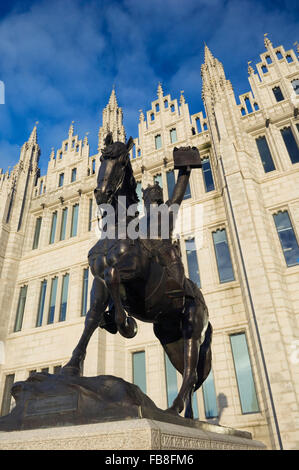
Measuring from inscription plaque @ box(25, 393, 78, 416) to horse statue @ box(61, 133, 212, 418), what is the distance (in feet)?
1.07

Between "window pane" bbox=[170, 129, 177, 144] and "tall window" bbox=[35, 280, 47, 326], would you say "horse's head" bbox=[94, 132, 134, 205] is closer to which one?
"tall window" bbox=[35, 280, 47, 326]

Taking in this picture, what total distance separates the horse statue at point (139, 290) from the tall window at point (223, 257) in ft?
31.7

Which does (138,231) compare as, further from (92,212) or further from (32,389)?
(92,212)

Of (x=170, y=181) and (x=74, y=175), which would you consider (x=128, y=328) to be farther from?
(x=74, y=175)

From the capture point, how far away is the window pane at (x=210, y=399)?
1153cm

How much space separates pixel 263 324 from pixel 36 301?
38.9 feet

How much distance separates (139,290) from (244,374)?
32.9 ft

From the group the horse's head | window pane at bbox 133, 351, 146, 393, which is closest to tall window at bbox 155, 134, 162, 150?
window pane at bbox 133, 351, 146, 393

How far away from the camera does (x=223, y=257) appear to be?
1433 cm

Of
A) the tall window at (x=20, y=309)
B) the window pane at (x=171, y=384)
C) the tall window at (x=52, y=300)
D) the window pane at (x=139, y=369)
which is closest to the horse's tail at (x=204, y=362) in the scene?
the window pane at (x=171, y=384)

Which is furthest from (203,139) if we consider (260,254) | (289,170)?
(260,254)

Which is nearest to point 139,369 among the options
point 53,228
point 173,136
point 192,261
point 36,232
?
point 192,261

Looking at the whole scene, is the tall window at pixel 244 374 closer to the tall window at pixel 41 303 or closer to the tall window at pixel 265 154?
the tall window at pixel 265 154

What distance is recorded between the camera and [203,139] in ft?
58.9
